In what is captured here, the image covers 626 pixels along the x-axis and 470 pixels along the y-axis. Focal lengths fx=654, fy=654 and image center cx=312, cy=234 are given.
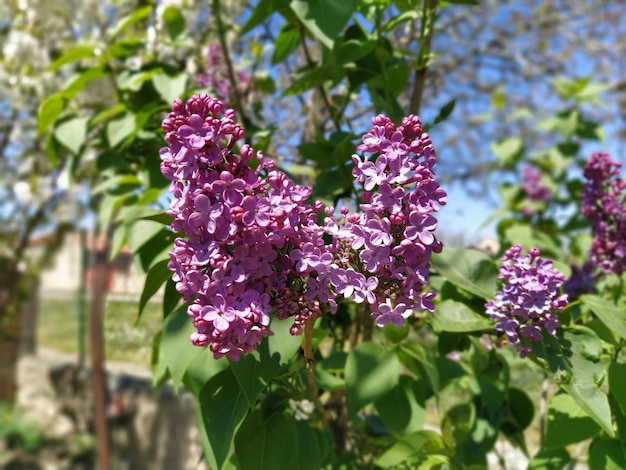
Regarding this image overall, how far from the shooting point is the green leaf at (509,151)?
7.65 feet

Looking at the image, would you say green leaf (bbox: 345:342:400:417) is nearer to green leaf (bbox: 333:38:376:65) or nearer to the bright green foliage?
the bright green foliage

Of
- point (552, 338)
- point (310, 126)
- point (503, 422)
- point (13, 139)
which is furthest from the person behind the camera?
point (13, 139)

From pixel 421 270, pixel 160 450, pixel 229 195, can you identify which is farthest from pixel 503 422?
pixel 160 450

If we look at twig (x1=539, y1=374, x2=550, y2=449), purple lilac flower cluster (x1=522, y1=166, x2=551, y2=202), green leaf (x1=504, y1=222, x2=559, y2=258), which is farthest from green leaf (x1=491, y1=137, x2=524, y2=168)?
twig (x1=539, y1=374, x2=550, y2=449)

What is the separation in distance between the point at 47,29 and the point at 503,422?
237cm

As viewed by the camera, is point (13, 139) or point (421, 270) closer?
point (421, 270)

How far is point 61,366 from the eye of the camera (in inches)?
192

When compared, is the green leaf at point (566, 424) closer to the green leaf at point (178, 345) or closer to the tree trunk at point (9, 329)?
the green leaf at point (178, 345)

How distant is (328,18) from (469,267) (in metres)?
0.41

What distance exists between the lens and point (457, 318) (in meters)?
0.84

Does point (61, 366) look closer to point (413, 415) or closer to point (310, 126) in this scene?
point (310, 126)

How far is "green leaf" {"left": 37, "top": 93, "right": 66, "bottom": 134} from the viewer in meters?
1.30

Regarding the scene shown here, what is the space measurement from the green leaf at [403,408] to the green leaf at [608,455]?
0.24 m

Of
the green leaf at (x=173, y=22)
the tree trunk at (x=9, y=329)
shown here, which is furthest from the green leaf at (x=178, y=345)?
the tree trunk at (x=9, y=329)
